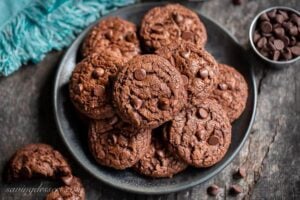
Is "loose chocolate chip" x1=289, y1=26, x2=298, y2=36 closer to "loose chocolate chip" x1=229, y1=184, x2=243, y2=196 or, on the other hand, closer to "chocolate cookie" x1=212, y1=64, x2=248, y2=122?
"chocolate cookie" x1=212, y1=64, x2=248, y2=122

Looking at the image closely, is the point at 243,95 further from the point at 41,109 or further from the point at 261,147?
the point at 41,109

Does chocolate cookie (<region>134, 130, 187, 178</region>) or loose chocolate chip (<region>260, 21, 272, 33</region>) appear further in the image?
loose chocolate chip (<region>260, 21, 272, 33</region>)

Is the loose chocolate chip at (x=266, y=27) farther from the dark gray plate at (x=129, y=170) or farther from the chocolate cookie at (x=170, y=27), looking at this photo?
the chocolate cookie at (x=170, y=27)

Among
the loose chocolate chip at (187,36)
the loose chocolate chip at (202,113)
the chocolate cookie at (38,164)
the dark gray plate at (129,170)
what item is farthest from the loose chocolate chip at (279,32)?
the chocolate cookie at (38,164)

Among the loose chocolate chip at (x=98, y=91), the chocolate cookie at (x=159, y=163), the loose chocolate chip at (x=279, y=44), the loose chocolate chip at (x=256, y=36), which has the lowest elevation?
the chocolate cookie at (x=159, y=163)

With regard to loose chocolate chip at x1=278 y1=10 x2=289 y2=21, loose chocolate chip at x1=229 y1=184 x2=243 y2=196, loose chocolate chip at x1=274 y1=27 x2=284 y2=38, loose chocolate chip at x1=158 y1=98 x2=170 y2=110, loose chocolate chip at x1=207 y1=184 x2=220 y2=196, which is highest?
loose chocolate chip at x1=158 y1=98 x2=170 y2=110

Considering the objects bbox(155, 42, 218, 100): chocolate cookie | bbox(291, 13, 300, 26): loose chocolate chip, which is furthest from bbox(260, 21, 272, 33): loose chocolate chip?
bbox(155, 42, 218, 100): chocolate cookie

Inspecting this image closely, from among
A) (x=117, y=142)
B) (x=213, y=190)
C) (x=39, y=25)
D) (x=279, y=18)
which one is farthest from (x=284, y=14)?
(x=39, y=25)
